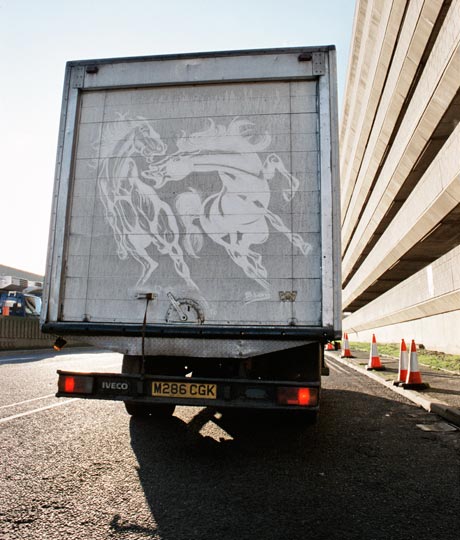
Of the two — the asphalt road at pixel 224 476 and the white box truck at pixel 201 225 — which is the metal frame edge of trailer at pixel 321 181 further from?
the asphalt road at pixel 224 476

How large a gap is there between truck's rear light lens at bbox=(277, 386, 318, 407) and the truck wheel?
6.55ft

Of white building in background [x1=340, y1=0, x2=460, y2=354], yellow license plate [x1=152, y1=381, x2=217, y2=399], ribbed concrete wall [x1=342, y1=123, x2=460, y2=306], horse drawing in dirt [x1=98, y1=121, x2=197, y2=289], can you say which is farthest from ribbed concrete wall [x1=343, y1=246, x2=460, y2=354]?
yellow license plate [x1=152, y1=381, x2=217, y2=399]

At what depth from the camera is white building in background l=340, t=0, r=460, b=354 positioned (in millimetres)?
13633

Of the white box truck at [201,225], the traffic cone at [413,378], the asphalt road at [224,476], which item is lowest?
the asphalt road at [224,476]

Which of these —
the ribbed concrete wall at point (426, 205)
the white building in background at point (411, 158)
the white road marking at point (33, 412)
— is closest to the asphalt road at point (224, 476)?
the white road marking at point (33, 412)

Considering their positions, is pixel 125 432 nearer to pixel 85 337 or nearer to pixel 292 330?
pixel 85 337

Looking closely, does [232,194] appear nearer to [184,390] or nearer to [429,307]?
[184,390]

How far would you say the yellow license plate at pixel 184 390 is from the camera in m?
3.70

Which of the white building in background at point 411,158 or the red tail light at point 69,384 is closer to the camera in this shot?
the red tail light at point 69,384

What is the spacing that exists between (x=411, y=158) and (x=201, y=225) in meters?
15.9

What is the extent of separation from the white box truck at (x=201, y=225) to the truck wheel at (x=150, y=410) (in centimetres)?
100

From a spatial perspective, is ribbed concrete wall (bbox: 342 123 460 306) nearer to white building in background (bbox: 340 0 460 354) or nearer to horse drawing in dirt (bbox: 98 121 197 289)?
white building in background (bbox: 340 0 460 354)

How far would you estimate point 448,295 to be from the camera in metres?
16.0

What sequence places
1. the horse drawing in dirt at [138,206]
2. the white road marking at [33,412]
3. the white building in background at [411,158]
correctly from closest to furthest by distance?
the horse drawing in dirt at [138,206] < the white road marking at [33,412] < the white building in background at [411,158]
